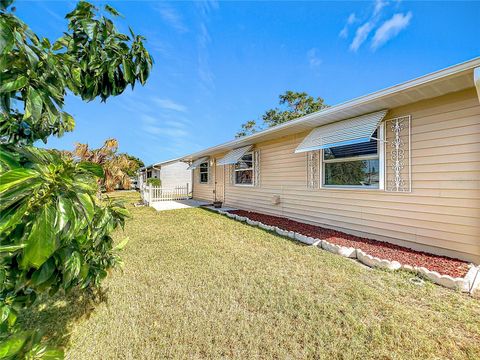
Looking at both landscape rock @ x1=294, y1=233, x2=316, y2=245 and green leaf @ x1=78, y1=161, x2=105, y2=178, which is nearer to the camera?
green leaf @ x1=78, y1=161, x2=105, y2=178

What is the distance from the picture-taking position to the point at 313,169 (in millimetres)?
6988

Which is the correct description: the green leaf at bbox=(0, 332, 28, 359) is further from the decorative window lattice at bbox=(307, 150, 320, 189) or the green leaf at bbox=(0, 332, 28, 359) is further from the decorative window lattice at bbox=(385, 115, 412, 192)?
the decorative window lattice at bbox=(307, 150, 320, 189)

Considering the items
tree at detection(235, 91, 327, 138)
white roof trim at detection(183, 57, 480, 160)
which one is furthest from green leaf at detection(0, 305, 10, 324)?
tree at detection(235, 91, 327, 138)

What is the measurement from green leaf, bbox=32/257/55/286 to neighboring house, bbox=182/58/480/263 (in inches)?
Answer: 208

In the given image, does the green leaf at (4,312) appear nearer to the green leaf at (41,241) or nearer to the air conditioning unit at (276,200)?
the green leaf at (41,241)

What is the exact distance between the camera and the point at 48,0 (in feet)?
7.72

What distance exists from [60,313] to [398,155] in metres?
6.62

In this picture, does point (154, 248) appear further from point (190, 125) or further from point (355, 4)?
point (190, 125)

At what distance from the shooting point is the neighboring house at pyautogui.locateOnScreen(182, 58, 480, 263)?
4035 mm

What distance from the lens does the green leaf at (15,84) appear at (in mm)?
997

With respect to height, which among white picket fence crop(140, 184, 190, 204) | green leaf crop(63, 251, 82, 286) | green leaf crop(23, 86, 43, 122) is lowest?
white picket fence crop(140, 184, 190, 204)

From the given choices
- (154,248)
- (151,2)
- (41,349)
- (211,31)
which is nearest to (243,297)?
(41,349)

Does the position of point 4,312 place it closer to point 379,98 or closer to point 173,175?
point 379,98

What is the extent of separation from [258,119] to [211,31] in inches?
820
